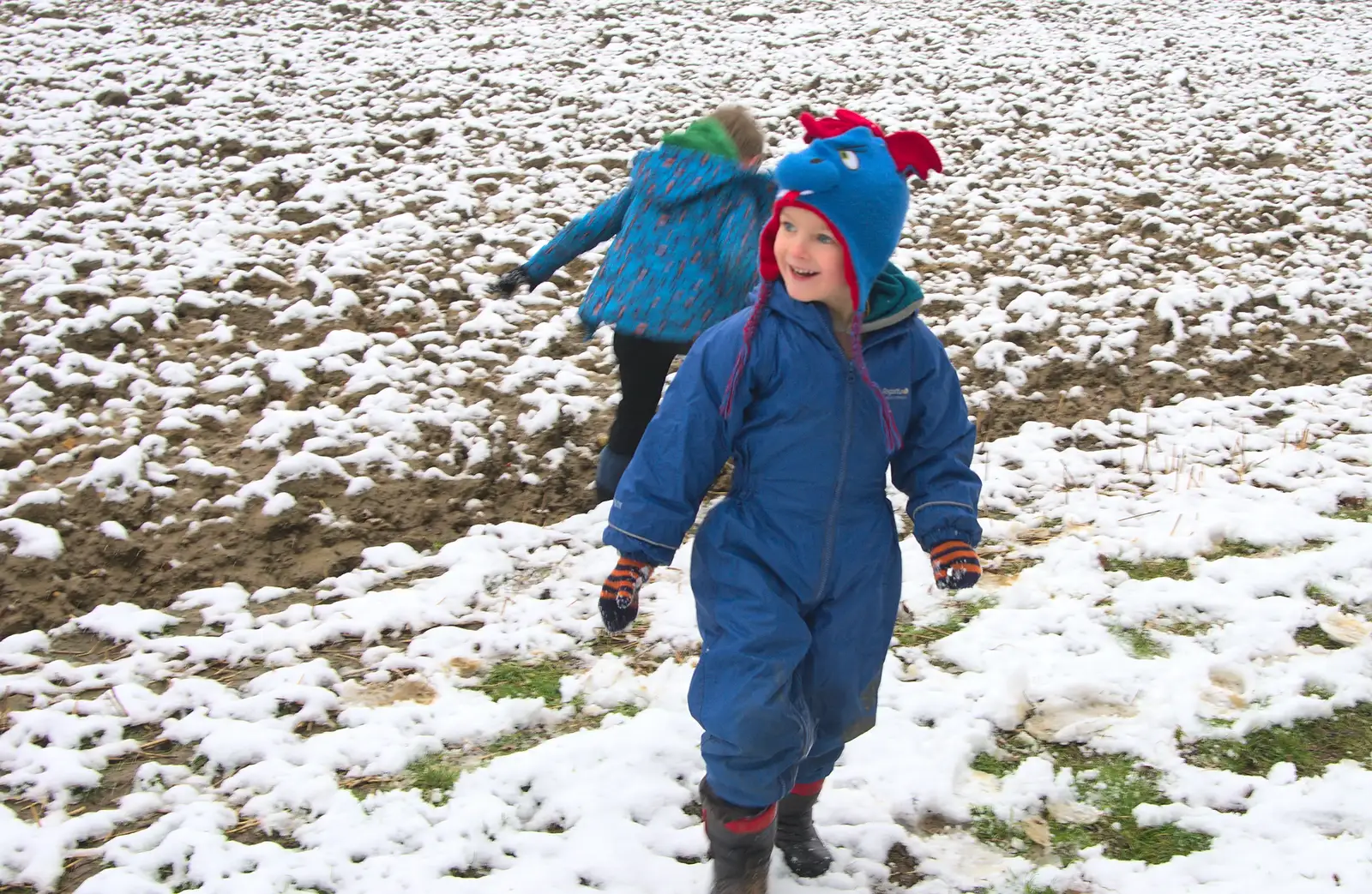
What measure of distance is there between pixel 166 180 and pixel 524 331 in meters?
3.28

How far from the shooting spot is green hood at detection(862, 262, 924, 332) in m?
2.12

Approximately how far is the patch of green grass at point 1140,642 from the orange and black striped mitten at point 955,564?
1.46m

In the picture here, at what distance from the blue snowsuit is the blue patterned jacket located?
1535mm

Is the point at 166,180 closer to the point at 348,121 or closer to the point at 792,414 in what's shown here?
the point at 348,121

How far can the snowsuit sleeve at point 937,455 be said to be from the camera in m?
2.20

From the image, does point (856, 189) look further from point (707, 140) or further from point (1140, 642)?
point (1140, 642)

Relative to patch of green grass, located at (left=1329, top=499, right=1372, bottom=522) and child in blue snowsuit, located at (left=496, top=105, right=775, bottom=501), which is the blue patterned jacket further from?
patch of green grass, located at (left=1329, top=499, right=1372, bottom=522)

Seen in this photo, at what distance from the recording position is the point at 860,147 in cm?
204

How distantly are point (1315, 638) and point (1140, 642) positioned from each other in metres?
0.56

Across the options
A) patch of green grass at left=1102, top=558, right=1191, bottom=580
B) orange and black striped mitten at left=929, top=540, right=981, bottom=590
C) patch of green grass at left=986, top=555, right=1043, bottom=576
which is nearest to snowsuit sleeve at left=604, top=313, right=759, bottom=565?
orange and black striped mitten at left=929, top=540, right=981, bottom=590

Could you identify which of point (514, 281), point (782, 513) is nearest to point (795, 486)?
point (782, 513)

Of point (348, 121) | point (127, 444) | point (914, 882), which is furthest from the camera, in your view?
point (348, 121)

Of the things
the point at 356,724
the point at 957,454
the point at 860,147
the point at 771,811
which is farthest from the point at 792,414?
the point at 356,724

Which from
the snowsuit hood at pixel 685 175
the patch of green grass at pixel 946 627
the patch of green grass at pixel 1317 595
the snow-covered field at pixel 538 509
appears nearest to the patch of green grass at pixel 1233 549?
the snow-covered field at pixel 538 509
